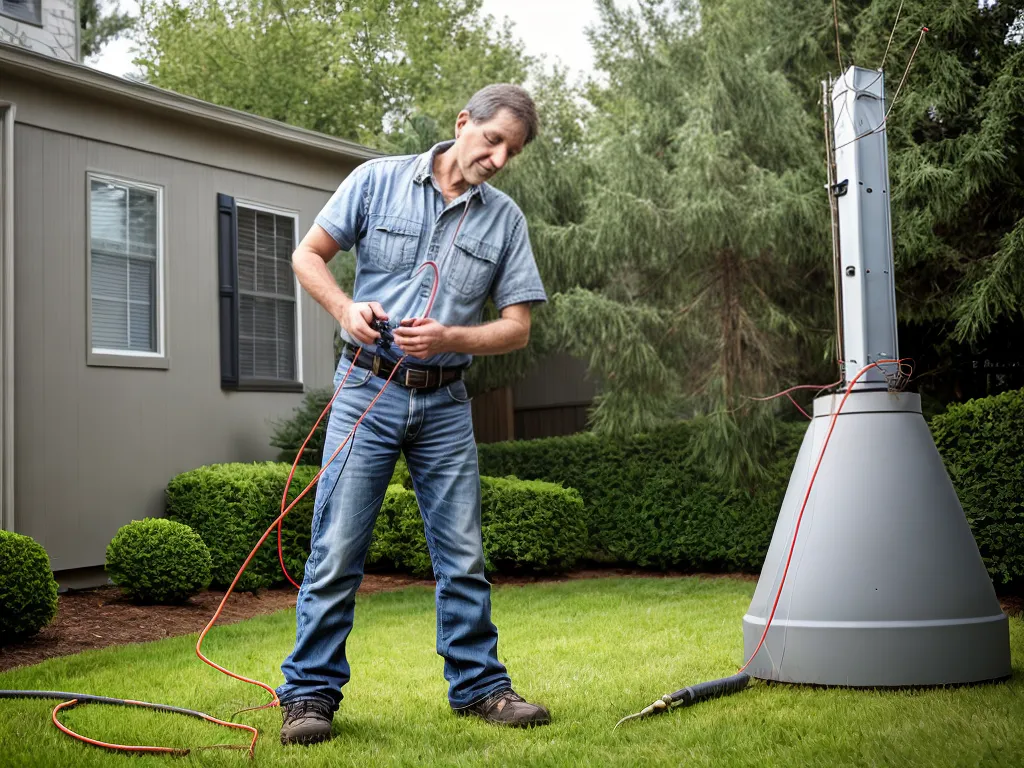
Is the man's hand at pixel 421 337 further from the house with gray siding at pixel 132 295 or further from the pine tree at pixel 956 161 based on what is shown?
the pine tree at pixel 956 161

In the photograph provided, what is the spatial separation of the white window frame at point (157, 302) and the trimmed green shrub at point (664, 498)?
343 cm

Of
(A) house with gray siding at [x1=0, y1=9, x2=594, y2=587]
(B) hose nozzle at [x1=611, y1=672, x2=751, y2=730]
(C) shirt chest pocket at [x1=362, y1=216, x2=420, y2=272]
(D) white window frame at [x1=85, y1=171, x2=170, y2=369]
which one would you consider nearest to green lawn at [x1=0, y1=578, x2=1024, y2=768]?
(B) hose nozzle at [x1=611, y1=672, x2=751, y2=730]

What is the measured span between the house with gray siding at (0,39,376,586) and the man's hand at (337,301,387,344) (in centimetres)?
A: 472

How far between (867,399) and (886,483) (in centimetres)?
34

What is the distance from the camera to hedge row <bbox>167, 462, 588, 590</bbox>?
7648 millimetres

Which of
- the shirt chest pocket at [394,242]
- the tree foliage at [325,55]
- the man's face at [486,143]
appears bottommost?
the shirt chest pocket at [394,242]

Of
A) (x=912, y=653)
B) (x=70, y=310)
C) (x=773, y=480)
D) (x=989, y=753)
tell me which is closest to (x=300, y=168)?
(x=70, y=310)

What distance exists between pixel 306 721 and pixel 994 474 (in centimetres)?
485

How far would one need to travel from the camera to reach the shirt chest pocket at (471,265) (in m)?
3.38

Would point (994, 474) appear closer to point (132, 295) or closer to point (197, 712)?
point (197, 712)

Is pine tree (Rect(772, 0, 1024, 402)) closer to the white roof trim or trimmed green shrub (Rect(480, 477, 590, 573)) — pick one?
trimmed green shrub (Rect(480, 477, 590, 573))

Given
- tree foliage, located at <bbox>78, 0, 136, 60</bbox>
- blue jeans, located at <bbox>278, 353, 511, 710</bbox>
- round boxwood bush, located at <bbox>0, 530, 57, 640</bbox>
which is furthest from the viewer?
tree foliage, located at <bbox>78, 0, 136, 60</bbox>

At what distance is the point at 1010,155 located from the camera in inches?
309

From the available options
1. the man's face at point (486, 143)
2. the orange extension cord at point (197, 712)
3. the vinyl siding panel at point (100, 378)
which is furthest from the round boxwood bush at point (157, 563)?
the man's face at point (486, 143)
